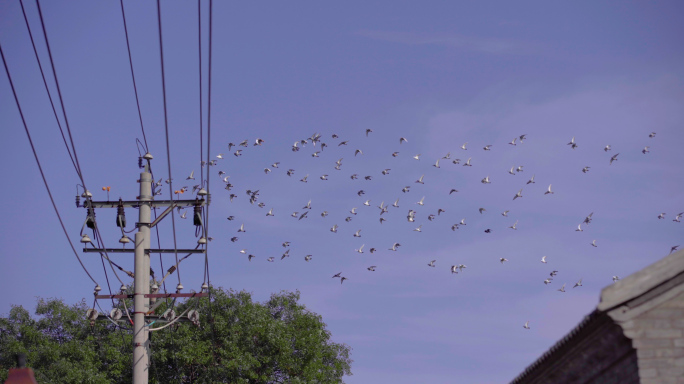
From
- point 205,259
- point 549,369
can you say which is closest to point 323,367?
point 205,259

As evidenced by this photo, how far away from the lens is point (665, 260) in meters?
13.8

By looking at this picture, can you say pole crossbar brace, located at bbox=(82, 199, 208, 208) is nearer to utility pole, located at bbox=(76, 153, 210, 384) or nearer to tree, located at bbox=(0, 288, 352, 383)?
utility pole, located at bbox=(76, 153, 210, 384)

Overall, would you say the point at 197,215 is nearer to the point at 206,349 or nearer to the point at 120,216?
the point at 120,216

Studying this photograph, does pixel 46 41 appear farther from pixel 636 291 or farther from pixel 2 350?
pixel 2 350

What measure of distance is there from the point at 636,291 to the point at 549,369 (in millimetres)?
3336

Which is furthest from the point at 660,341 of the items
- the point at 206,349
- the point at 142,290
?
the point at 206,349

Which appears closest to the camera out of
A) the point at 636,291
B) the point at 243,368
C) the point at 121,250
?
the point at 636,291

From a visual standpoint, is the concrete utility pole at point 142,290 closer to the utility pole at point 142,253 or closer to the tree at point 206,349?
the utility pole at point 142,253

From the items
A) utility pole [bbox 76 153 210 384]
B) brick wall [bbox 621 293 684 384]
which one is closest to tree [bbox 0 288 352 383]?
utility pole [bbox 76 153 210 384]

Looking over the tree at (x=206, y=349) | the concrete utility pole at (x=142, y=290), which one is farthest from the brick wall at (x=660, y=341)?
the tree at (x=206, y=349)

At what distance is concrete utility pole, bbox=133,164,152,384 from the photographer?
20.4 metres

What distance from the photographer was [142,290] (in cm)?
2088

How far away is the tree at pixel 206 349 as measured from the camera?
151 ft

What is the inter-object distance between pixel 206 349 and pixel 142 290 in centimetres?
2659
